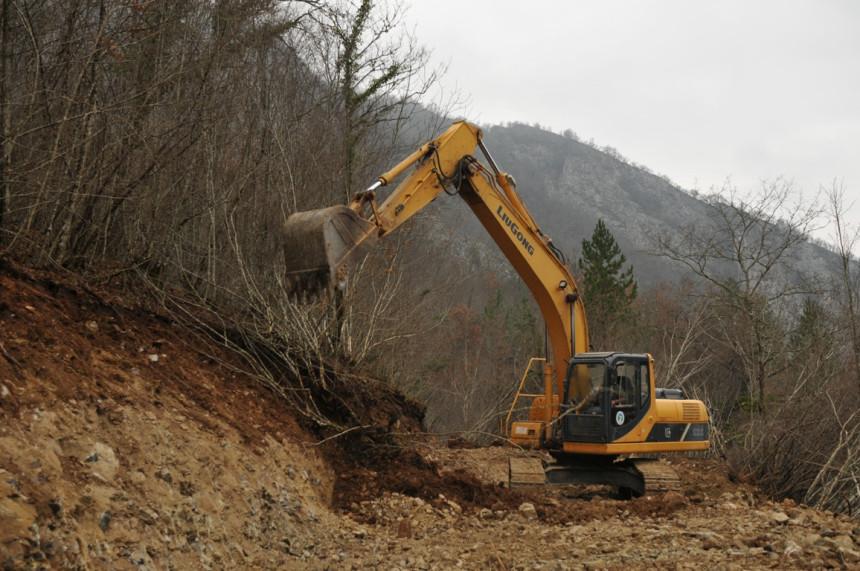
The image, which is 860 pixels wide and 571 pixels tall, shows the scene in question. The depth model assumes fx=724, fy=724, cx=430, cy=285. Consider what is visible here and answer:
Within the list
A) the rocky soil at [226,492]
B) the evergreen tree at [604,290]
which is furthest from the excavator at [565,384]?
the evergreen tree at [604,290]

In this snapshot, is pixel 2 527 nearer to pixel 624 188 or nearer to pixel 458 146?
pixel 458 146

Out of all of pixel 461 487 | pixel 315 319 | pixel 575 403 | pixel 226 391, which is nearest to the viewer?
pixel 226 391

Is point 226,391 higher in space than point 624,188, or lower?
lower

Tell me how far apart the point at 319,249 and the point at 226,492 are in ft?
7.45

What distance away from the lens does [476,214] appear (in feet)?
33.5

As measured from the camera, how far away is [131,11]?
25.1ft

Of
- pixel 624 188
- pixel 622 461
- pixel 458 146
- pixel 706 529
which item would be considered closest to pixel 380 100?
pixel 458 146

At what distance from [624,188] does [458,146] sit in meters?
141

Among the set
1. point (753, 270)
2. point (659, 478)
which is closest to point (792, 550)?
point (659, 478)

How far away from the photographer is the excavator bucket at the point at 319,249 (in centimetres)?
672

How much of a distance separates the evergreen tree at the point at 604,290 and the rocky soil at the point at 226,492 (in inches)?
933

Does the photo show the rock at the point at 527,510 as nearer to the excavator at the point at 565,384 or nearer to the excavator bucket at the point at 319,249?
the excavator at the point at 565,384

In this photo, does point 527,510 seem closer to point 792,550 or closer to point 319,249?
point 792,550

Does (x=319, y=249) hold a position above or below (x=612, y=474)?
above
